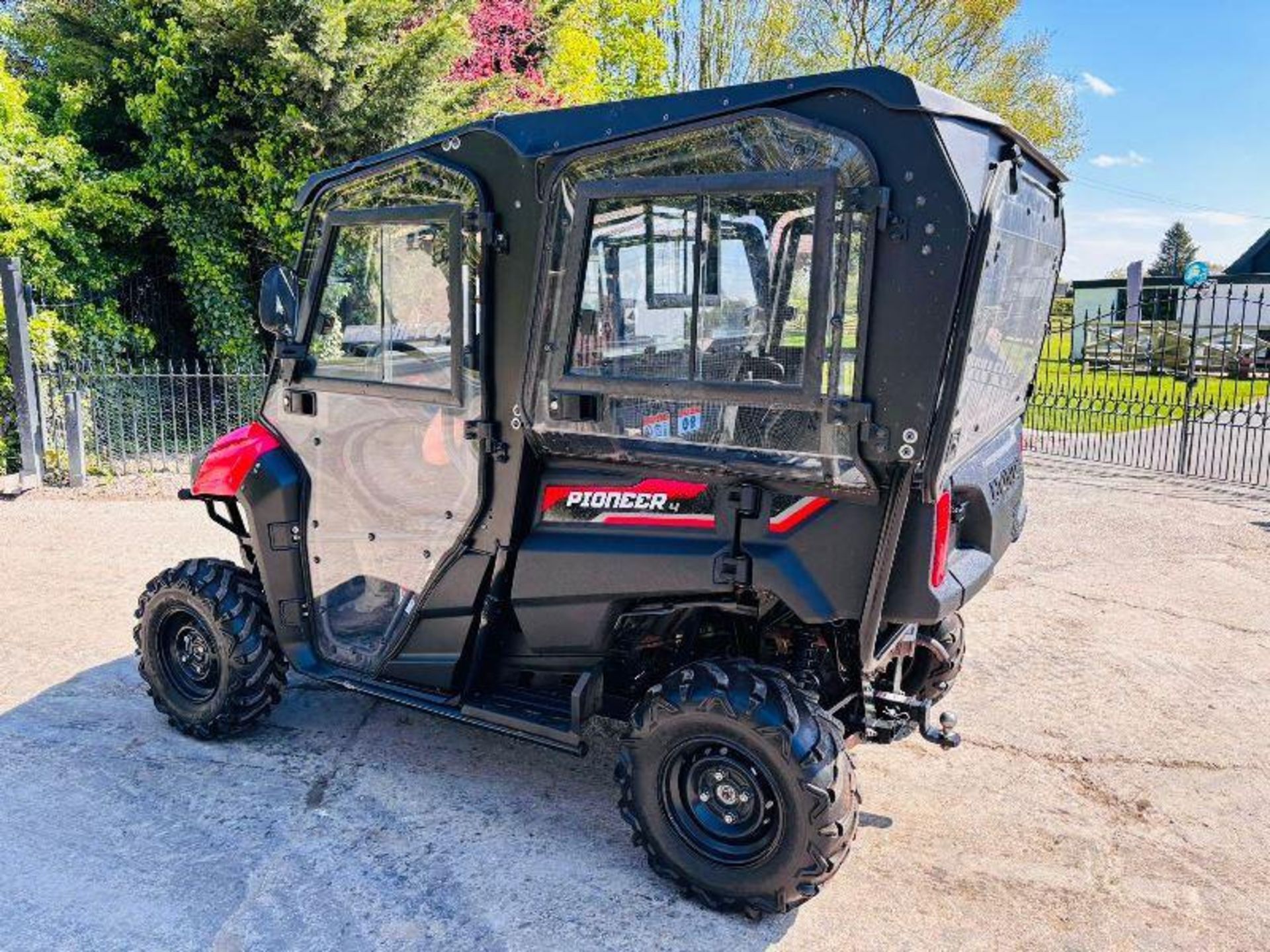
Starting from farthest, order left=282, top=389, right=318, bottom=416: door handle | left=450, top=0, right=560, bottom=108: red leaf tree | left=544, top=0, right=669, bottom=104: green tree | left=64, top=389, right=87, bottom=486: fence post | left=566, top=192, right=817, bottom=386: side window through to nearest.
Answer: left=544, top=0, right=669, bottom=104: green tree, left=450, top=0, right=560, bottom=108: red leaf tree, left=64, top=389, right=87, bottom=486: fence post, left=282, top=389, right=318, bottom=416: door handle, left=566, top=192, right=817, bottom=386: side window

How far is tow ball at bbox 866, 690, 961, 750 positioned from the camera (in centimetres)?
342

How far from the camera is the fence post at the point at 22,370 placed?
29.2ft

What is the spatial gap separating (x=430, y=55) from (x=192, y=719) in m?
8.19

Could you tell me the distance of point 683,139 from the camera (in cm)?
286

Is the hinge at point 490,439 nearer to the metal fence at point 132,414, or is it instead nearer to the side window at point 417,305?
the side window at point 417,305

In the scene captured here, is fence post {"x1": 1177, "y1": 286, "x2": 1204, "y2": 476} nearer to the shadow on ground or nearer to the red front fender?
the shadow on ground

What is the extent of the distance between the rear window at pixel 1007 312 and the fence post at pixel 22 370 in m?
8.74

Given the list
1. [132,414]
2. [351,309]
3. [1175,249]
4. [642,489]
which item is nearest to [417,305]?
[351,309]

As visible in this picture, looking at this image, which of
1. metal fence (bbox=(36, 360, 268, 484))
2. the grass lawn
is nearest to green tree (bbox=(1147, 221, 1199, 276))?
the grass lawn

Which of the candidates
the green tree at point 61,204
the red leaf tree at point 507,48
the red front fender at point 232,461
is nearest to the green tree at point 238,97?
the green tree at point 61,204

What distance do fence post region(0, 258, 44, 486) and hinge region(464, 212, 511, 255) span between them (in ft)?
24.8

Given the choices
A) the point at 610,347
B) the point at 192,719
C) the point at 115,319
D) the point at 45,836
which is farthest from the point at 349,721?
the point at 115,319

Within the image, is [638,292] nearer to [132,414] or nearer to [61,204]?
[132,414]

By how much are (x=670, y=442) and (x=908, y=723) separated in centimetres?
135
